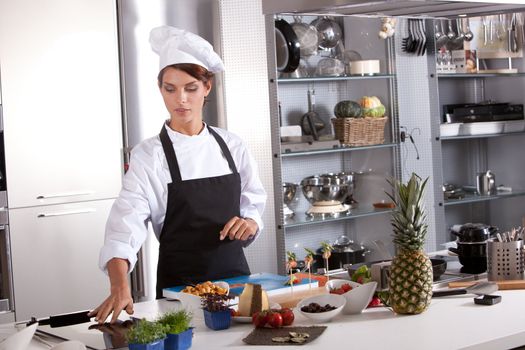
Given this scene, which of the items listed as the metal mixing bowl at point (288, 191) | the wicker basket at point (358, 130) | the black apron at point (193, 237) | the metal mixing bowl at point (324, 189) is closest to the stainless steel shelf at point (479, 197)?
the wicker basket at point (358, 130)

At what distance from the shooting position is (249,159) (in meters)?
3.53

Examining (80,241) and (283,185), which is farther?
Answer: (283,185)

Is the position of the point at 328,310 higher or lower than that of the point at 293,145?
lower

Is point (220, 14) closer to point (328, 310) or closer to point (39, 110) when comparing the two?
point (39, 110)

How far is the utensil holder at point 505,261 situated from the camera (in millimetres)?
3051

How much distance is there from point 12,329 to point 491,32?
4.74m

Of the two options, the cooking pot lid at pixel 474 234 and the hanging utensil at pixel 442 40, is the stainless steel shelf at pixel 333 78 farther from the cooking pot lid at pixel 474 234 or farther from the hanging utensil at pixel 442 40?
the cooking pot lid at pixel 474 234

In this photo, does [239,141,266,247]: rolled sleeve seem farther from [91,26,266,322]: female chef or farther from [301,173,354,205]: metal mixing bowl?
[301,173,354,205]: metal mixing bowl

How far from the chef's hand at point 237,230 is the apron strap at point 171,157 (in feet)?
0.83

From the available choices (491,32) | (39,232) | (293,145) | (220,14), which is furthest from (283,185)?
(491,32)

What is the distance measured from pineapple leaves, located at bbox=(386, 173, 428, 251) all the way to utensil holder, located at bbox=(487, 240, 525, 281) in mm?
550

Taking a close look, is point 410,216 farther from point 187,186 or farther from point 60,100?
point 60,100

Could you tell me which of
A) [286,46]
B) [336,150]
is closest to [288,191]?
[336,150]

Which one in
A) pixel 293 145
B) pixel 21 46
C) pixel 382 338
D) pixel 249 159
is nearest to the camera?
pixel 382 338
